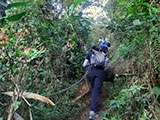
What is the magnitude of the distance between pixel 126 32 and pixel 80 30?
6.95 feet

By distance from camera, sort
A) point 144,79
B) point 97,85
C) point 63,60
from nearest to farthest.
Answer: point 144,79 → point 97,85 → point 63,60

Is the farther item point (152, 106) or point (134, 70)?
point (134, 70)

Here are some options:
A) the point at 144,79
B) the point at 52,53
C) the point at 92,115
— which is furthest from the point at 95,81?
the point at 52,53

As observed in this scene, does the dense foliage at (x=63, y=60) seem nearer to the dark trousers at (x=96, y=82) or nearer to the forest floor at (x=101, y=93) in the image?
the forest floor at (x=101, y=93)

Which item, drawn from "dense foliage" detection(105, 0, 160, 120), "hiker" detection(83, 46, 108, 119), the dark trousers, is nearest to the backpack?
"hiker" detection(83, 46, 108, 119)

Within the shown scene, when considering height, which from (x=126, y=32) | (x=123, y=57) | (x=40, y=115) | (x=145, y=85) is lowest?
(x=40, y=115)

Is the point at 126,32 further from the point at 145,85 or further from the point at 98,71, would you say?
the point at 145,85

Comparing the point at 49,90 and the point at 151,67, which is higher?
the point at 151,67

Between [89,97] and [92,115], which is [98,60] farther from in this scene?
[89,97]

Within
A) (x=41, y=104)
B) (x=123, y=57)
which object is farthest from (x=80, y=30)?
(x=41, y=104)

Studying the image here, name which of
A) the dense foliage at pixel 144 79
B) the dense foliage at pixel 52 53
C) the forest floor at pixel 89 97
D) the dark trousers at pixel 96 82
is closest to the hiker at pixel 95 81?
the dark trousers at pixel 96 82

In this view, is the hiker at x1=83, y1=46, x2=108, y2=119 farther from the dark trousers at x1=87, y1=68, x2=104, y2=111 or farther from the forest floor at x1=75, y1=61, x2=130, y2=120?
the forest floor at x1=75, y1=61, x2=130, y2=120

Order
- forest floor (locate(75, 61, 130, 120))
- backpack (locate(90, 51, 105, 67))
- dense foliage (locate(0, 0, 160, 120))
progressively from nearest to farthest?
dense foliage (locate(0, 0, 160, 120)) < backpack (locate(90, 51, 105, 67)) < forest floor (locate(75, 61, 130, 120))

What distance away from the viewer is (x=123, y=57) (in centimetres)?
482
